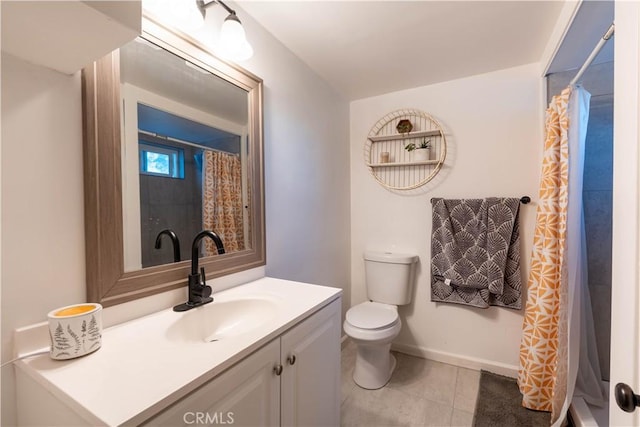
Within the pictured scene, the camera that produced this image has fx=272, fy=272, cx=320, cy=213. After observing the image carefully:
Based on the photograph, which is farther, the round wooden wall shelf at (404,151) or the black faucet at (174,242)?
the round wooden wall shelf at (404,151)

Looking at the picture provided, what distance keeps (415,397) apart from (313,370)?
1.11 m

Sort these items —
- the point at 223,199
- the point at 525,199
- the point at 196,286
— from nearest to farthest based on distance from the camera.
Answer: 1. the point at 196,286
2. the point at 223,199
3. the point at 525,199

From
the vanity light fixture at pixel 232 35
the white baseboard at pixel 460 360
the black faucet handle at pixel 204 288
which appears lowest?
the white baseboard at pixel 460 360

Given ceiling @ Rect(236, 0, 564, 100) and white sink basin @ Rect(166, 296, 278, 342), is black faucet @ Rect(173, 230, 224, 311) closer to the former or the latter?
white sink basin @ Rect(166, 296, 278, 342)

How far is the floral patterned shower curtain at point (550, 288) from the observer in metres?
1.42

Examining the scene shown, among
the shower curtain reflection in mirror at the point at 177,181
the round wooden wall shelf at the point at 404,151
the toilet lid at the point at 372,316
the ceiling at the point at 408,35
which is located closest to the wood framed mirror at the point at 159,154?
the shower curtain reflection in mirror at the point at 177,181

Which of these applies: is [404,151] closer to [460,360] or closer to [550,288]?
[550,288]

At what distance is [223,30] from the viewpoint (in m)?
1.11

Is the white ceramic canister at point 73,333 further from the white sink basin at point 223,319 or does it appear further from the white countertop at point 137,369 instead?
the white sink basin at point 223,319

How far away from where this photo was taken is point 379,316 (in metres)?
1.88

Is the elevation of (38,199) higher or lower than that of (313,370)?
higher

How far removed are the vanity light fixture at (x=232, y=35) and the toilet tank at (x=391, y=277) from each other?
1652mm

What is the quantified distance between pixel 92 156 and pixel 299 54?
1.38 m

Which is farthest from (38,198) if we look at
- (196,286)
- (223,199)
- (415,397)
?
(415,397)
